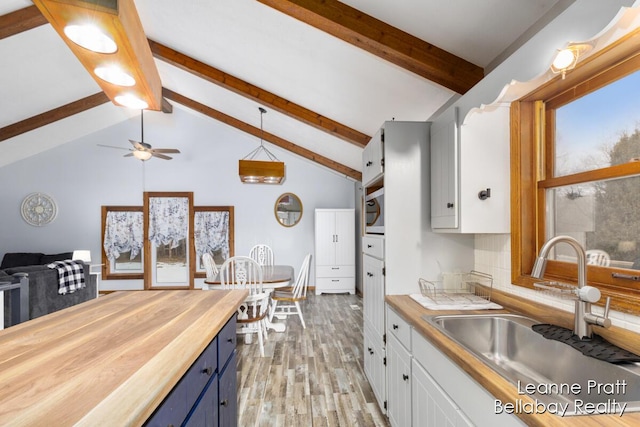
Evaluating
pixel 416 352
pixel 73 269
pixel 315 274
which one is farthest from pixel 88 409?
pixel 315 274

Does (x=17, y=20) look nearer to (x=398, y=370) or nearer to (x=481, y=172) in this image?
(x=481, y=172)

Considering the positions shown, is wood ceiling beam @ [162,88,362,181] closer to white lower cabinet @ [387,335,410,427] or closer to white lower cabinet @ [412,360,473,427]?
white lower cabinet @ [387,335,410,427]

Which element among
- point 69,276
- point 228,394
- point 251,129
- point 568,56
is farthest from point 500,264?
point 69,276

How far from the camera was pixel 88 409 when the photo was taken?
2.03 ft

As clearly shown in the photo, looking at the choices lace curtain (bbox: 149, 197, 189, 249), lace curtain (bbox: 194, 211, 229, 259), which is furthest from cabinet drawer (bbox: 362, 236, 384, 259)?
lace curtain (bbox: 149, 197, 189, 249)

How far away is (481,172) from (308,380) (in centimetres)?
213

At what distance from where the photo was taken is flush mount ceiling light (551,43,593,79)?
0.87 metres

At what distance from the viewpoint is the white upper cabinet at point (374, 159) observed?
201 cm

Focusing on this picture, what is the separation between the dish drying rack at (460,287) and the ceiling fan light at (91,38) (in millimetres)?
1859

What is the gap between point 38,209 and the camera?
18.8 feet

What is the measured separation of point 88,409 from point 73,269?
423 centimetres

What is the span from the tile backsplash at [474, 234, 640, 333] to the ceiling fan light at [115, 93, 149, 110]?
195 cm

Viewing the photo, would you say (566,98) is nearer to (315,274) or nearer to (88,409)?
(88,409)

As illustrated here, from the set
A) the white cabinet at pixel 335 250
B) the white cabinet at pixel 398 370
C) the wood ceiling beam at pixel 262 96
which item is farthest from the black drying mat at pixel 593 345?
the white cabinet at pixel 335 250
